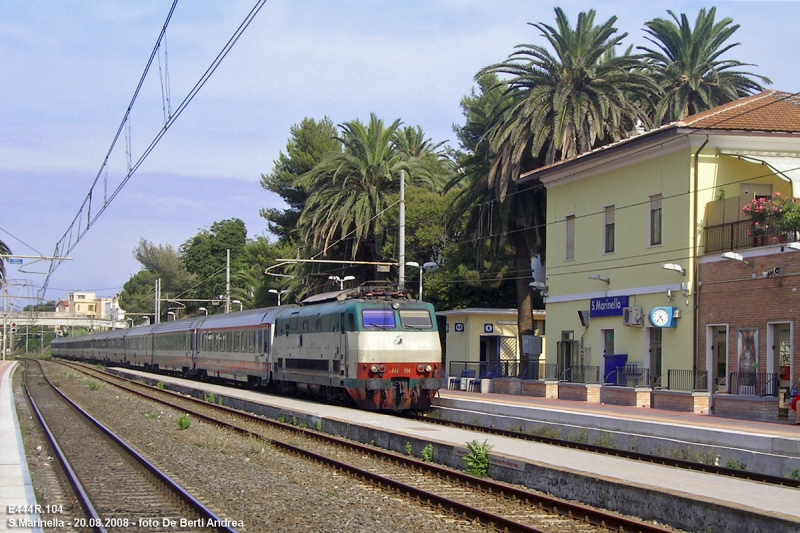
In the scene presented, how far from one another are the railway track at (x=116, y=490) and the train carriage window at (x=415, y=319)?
26.0 feet

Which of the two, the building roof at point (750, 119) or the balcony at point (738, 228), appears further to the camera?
the building roof at point (750, 119)

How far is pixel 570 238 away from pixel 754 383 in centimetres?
1074

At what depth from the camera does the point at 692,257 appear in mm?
26469

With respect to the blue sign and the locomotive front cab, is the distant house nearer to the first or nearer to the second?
the blue sign

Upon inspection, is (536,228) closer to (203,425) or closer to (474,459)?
(203,425)

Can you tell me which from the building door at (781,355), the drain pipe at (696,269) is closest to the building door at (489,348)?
the drain pipe at (696,269)

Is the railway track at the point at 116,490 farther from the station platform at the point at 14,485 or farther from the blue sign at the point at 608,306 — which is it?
the blue sign at the point at 608,306

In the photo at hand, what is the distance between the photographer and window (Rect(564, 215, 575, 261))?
32.9 m

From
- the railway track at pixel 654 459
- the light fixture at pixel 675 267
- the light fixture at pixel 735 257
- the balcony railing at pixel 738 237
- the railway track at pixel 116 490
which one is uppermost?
the balcony railing at pixel 738 237

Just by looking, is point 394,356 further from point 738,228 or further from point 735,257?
point 738,228

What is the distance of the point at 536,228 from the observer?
36875 mm

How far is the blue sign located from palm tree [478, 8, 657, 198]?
5.89m

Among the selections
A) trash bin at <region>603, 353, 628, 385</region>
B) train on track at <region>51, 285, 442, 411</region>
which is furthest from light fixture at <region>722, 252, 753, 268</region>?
train on track at <region>51, 285, 442, 411</region>

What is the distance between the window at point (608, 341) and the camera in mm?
30391
